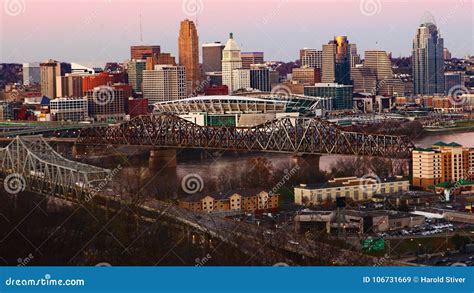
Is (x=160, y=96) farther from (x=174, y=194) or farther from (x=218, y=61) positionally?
(x=174, y=194)

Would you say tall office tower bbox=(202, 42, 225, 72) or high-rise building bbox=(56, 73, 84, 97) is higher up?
tall office tower bbox=(202, 42, 225, 72)

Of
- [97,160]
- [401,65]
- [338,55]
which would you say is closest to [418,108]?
[338,55]

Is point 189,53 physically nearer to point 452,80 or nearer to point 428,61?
point 428,61

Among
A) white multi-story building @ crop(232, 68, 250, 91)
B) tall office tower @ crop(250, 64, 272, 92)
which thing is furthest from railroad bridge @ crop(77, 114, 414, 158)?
tall office tower @ crop(250, 64, 272, 92)

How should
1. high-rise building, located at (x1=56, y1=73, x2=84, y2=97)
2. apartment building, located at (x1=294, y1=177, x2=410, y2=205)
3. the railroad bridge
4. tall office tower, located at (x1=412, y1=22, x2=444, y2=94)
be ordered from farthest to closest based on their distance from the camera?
tall office tower, located at (x1=412, y1=22, x2=444, y2=94), high-rise building, located at (x1=56, y1=73, x2=84, y2=97), the railroad bridge, apartment building, located at (x1=294, y1=177, x2=410, y2=205)

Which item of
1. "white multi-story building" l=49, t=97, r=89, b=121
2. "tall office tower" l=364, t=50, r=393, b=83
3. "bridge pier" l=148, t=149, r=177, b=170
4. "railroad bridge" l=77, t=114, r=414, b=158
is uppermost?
"tall office tower" l=364, t=50, r=393, b=83

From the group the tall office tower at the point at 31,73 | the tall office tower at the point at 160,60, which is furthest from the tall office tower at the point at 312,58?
the tall office tower at the point at 31,73

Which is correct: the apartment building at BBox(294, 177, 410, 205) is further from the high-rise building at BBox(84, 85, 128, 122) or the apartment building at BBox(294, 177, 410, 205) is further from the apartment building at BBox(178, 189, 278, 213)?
the high-rise building at BBox(84, 85, 128, 122)

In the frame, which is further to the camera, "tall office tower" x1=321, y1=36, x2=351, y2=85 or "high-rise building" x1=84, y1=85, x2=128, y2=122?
"tall office tower" x1=321, y1=36, x2=351, y2=85
